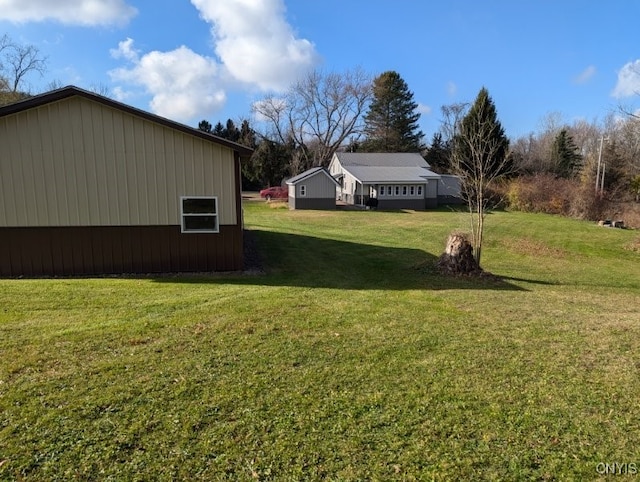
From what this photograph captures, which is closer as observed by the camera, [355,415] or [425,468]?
[425,468]

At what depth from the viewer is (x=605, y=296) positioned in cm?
1044

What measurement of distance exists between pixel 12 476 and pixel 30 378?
1531 millimetres

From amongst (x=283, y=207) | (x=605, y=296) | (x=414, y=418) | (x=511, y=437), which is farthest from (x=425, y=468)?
(x=283, y=207)

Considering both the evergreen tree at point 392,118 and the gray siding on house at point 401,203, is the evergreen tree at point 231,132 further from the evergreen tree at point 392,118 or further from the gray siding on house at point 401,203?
the gray siding on house at point 401,203

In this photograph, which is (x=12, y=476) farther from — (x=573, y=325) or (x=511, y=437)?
(x=573, y=325)

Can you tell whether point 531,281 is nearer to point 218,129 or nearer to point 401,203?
point 401,203

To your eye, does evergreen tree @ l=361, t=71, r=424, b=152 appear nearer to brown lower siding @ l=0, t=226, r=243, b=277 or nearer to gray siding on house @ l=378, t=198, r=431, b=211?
gray siding on house @ l=378, t=198, r=431, b=211

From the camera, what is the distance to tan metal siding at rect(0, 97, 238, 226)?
9.91 meters

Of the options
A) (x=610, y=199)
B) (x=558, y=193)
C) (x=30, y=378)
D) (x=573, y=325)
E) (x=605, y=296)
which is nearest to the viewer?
(x=30, y=378)

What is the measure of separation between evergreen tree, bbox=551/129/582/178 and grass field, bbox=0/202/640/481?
40650 millimetres

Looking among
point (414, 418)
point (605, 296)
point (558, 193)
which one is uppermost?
point (558, 193)

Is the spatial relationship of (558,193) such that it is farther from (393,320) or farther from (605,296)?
(393,320)

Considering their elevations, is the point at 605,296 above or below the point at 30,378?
below

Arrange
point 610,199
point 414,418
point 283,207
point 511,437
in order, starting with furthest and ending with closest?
point 283,207 → point 610,199 → point 414,418 → point 511,437
